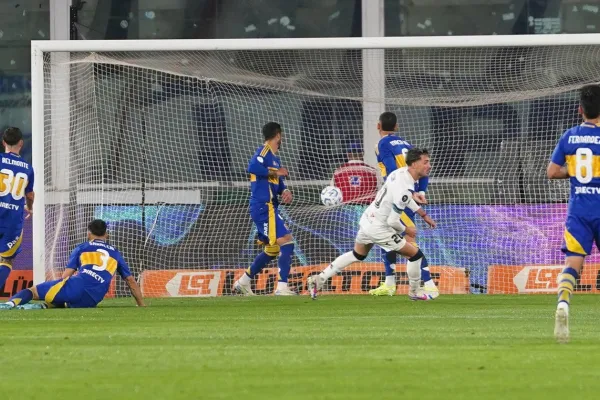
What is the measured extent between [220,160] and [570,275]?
11126mm

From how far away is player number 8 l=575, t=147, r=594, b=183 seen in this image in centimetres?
945

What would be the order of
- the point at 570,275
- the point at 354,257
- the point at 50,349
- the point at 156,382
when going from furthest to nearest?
the point at 354,257 → the point at 570,275 → the point at 50,349 → the point at 156,382

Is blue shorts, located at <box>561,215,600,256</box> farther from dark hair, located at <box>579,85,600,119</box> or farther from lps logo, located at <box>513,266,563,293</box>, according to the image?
lps logo, located at <box>513,266,563,293</box>

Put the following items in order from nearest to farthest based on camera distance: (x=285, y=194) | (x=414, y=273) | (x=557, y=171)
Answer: (x=557, y=171)
(x=414, y=273)
(x=285, y=194)

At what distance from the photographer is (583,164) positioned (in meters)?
9.50

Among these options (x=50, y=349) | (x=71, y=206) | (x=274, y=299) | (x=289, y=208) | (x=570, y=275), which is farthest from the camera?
(x=289, y=208)

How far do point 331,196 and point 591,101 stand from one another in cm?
919

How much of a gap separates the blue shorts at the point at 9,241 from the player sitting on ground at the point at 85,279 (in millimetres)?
807

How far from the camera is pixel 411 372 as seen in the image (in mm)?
7031

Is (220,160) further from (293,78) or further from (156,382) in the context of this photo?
(156,382)

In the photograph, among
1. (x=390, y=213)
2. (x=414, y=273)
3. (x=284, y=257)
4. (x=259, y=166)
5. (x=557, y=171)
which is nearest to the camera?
(x=557, y=171)

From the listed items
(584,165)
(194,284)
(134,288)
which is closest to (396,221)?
(134,288)

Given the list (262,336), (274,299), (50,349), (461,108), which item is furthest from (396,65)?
(50,349)

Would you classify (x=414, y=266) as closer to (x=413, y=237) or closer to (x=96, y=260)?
(x=413, y=237)
